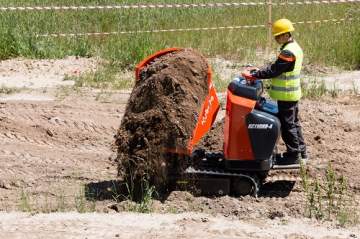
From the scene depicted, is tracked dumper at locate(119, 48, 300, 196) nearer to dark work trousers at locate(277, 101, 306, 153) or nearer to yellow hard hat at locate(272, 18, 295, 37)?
dark work trousers at locate(277, 101, 306, 153)

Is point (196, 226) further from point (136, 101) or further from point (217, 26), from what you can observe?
point (217, 26)

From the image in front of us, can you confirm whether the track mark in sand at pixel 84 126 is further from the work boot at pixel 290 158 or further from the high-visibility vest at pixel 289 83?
the high-visibility vest at pixel 289 83

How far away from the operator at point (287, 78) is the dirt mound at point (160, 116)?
0.60 metres

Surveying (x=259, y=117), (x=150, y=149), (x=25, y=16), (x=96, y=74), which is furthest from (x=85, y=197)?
(x=25, y=16)

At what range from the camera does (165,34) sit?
55.9 feet

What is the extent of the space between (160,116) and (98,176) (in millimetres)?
1501

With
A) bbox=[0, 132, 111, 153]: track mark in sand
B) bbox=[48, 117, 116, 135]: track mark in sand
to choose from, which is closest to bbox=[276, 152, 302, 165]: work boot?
bbox=[0, 132, 111, 153]: track mark in sand

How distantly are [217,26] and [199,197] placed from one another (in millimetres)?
10498

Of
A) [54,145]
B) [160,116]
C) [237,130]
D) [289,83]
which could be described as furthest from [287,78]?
[54,145]

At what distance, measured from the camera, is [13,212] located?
773 centimetres

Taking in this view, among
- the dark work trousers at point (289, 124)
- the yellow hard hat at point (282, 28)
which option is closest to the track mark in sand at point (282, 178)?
the dark work trousers at point (289, 124)

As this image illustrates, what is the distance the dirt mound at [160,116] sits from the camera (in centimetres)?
806

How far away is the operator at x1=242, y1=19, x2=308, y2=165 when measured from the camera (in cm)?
826

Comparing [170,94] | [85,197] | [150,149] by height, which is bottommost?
[85,197]
